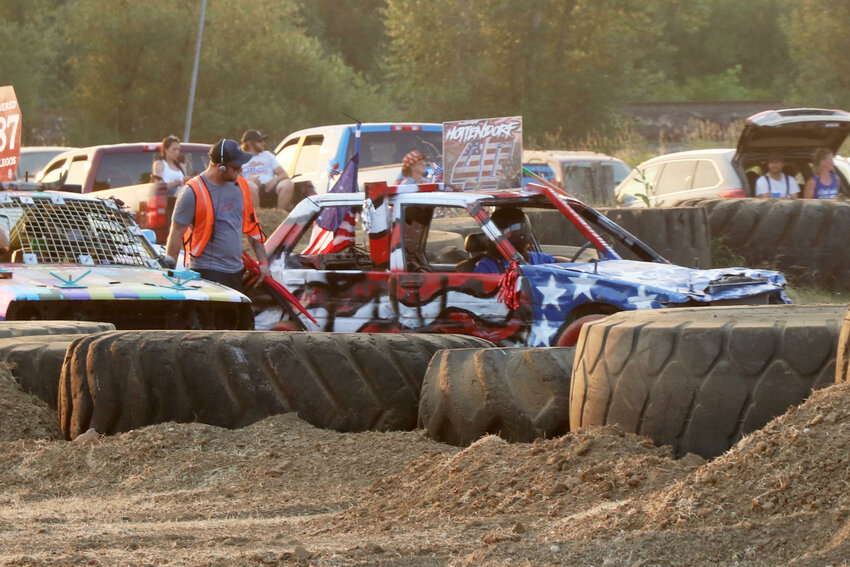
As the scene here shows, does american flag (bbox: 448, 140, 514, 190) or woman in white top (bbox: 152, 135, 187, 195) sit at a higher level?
american flag (bbox: 448, 140, 514, 190)

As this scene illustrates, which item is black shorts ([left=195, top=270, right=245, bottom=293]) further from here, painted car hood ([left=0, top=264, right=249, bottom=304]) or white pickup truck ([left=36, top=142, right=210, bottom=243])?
white pickup truck ([left=36, top=142, right=210, bottom=243])

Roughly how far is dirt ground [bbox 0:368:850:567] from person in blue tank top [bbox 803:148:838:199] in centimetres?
1035

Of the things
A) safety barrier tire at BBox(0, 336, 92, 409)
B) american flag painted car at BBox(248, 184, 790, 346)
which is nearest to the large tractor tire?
safety barrier tire at BBox(0, 336, 92, 409)

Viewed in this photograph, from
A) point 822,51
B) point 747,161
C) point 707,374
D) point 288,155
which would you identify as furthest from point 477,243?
point 822,51

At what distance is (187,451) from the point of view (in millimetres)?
6051

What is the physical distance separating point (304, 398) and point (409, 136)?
10.0 meters

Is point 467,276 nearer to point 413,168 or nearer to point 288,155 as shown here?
point 413,168

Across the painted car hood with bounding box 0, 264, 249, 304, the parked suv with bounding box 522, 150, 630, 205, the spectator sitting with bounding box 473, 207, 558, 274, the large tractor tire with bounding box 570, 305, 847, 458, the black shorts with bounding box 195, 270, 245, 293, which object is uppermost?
the large tractor tire with bounding box 570, 305, 847, 458

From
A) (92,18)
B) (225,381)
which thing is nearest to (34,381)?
(225,381)

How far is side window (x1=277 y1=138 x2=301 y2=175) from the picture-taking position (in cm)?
1752

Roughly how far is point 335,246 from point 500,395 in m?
4.43

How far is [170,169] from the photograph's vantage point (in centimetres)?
1592

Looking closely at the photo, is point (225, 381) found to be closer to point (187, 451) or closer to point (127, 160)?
point (187, 451)

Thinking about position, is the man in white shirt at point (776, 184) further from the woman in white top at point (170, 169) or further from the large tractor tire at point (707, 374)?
the large tractor tire at point (707, 374)
